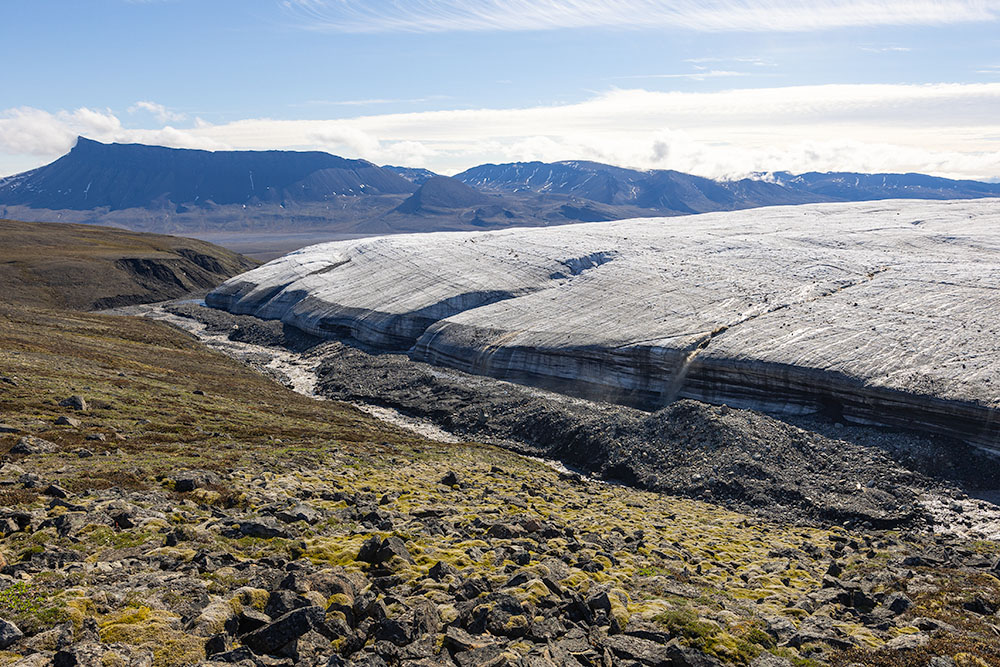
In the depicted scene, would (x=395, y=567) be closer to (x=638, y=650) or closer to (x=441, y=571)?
(x=441, y=571)

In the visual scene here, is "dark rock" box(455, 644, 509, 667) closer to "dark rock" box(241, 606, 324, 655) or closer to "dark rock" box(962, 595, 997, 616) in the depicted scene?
"dark rock" box(241, 606, 324, 655)

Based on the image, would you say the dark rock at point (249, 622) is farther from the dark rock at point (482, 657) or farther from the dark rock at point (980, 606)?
the dark rock at point (980, 606)

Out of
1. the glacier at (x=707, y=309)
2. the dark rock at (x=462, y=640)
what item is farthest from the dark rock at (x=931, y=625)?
the glacier at (x=707, y=309)

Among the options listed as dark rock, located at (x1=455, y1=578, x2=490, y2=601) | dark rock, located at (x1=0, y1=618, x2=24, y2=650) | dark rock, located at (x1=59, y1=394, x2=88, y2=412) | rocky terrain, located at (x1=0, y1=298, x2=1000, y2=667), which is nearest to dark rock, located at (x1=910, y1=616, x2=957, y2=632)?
rocky terrain, located at (x1=0, y1=298, x2=1000, y2=667)

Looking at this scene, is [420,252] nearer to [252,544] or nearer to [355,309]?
[355,309]

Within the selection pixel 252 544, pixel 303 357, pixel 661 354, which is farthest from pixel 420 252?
pixel 252 544

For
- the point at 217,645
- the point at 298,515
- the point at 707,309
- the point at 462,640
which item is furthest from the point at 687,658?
the point at 707,309
